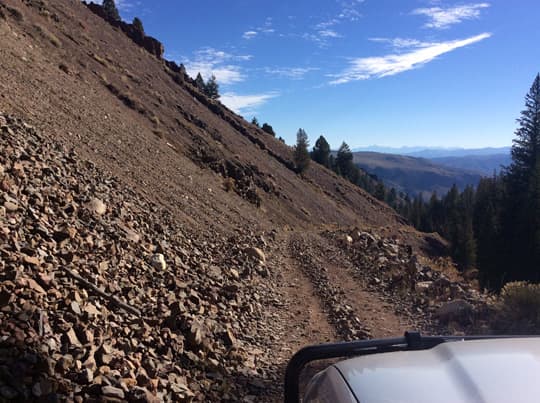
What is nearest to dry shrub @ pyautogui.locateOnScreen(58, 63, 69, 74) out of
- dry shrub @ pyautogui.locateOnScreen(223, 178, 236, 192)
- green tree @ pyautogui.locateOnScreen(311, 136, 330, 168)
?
dry shrub @ pyautogui.locateOnScreen(223, 178, 236, 192)

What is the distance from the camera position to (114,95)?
30.0m

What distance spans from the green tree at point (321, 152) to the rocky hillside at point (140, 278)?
232 feet

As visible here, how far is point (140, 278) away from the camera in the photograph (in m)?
7.42

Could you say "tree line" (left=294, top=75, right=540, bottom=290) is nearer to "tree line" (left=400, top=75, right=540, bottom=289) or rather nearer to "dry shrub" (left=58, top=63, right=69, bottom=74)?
"tree line" (left=400, top=75, right=540, bottom=289)

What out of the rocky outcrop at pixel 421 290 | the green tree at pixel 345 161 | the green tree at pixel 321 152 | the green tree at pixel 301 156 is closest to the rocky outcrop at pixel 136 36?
the green tree at pixel 301 156

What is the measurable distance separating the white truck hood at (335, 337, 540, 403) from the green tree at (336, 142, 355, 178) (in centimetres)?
9809

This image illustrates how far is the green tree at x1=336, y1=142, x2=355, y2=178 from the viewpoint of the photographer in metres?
99.9

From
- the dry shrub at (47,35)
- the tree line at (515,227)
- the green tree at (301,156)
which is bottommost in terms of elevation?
the tree line at (515,227)

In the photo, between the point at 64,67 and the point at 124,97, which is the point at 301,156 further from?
the point at 64,67

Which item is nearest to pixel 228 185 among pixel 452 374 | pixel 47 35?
pixel 47 35

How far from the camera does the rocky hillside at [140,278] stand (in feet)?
15.4

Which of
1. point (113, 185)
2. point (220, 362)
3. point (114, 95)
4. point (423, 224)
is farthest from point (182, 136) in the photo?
point (423, 224)

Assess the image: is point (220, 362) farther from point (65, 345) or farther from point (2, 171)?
point (2, 171)

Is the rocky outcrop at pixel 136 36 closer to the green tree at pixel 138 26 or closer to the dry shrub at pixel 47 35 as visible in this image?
the green tree at pixel 138 26
